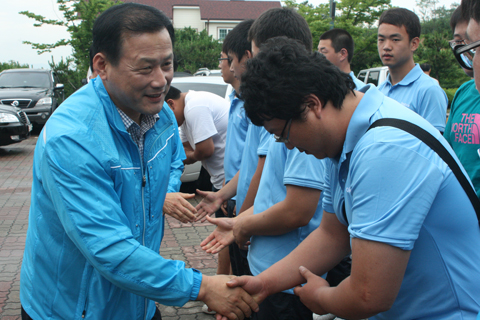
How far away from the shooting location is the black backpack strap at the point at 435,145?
1.38 meters

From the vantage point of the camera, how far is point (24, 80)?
15.6m

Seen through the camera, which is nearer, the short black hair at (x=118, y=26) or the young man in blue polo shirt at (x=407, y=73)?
the short black hair at (x=118, y=26)

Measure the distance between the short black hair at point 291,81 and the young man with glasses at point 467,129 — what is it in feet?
5.52

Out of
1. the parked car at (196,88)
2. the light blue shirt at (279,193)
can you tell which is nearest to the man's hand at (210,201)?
the light blue shirt at (279,193)

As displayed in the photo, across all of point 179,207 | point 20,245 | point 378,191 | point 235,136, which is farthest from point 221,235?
point 20,245

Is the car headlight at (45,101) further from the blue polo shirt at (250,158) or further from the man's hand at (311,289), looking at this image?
the man's hand at (311,289)

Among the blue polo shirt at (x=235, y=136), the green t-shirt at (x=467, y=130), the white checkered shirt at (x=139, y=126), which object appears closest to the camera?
the white checkered shirt at (x=139, y=126)

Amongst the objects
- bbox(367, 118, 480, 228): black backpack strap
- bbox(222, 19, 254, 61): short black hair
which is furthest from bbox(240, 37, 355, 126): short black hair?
bbox(222, 19, 254, 61): short black hair

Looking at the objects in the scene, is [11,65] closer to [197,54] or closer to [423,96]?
[197,54]

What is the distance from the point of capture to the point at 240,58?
125 inches

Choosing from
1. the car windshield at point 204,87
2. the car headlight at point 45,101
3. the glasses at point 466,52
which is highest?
the glasses at point 466,52

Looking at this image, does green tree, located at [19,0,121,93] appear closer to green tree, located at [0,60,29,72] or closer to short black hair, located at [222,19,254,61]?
green tree, located at [0,60,29,72]

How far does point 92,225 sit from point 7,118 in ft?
36.1

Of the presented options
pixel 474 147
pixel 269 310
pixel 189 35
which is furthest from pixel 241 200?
pixel 189 35
